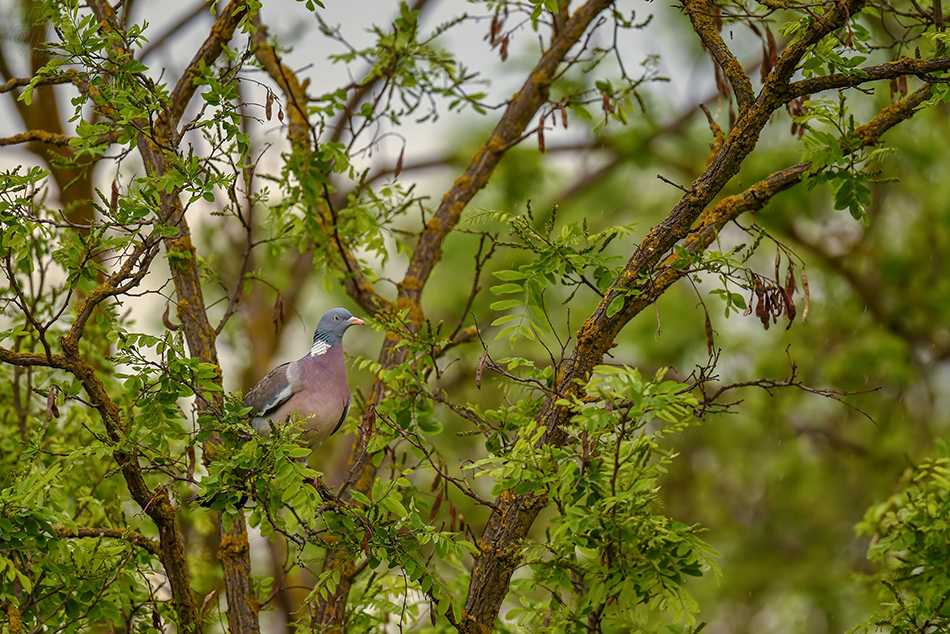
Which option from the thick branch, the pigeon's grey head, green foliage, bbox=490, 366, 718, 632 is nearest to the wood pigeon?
the pigeon's grey head

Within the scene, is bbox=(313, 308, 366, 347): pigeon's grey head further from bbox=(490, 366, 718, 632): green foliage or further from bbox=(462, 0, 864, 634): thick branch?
bbox=(490, 366, 718, 632): green foliage

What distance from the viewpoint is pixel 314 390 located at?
393 cm

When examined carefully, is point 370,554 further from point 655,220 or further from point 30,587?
point 655,220

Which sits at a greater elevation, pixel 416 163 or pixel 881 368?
pixel 416 163

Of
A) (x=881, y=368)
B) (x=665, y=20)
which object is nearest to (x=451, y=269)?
(x=665, y=20)

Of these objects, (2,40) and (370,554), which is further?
(2,40)

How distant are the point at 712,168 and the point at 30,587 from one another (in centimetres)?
263

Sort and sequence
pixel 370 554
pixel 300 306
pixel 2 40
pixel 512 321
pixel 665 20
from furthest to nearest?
pixel 300 306
pixel 665 20
pixel 2 40
pixel 512 321
pixel 370 554

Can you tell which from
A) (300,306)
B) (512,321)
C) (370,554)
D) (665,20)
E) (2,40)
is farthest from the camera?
(300,306)

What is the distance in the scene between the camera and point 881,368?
376 inches

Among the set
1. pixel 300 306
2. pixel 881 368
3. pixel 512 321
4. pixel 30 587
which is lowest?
pixel 30 587

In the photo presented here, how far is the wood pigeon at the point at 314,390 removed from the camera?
12.8 ft

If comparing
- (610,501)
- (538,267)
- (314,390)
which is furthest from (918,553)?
(314,390)

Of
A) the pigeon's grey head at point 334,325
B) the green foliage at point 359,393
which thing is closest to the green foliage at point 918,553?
the green foliage at point 359,393
